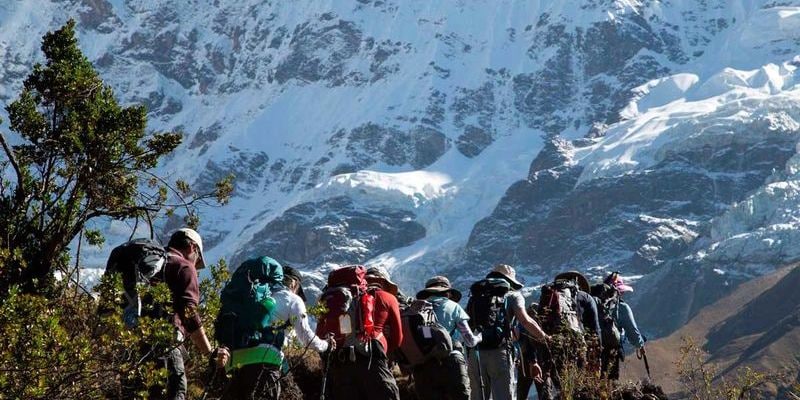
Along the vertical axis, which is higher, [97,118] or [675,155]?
[97,118]

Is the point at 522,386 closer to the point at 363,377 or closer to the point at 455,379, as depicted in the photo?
the point at 455,379

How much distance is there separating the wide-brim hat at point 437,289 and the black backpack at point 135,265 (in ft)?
8.39

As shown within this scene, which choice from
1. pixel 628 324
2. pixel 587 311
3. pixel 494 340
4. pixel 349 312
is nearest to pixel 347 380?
pixel 349 312

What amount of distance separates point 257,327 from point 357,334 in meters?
0.79

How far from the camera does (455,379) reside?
29.1 ft

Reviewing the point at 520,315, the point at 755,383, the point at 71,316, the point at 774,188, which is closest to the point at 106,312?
the point at 71,316

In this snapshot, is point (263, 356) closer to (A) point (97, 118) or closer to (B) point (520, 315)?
(B) point (520, 315)

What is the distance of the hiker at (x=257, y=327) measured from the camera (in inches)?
290

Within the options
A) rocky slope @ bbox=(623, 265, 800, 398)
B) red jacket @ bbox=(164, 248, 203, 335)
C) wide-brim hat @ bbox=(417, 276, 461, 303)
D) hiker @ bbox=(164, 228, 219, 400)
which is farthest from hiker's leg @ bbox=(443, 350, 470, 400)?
rocky slope @ bbox=(623, 265, 800, 398)

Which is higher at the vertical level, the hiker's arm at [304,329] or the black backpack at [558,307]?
the hiker's arm at [304,329]

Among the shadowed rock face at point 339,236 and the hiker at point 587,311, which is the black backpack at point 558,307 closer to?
the hiker at point 587,311

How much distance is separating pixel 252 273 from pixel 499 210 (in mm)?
186050

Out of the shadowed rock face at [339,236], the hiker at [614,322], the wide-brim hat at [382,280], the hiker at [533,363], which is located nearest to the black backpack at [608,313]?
the hiker at [614,322]

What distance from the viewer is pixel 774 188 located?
166 m
